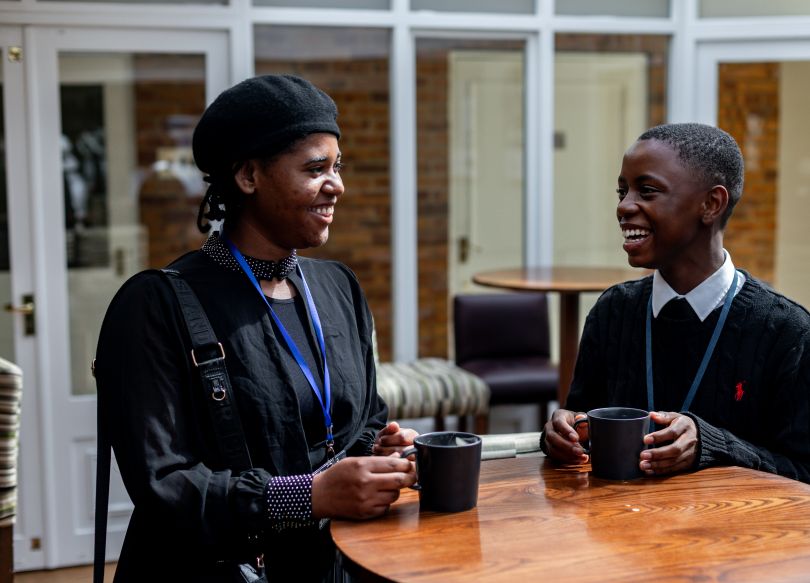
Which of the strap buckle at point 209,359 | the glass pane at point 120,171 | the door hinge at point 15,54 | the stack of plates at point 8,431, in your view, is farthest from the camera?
the glass pane at point 120,171

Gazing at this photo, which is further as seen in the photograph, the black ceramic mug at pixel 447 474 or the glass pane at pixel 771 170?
the glass pane at pixel 771 170

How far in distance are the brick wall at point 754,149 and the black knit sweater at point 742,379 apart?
3505 mm

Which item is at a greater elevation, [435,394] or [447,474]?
[447,474]

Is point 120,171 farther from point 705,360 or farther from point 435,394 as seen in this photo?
point 705,360

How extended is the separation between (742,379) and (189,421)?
0.95m

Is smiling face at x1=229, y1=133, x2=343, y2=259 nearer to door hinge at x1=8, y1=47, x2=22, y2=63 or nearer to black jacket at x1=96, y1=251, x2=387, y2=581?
black jacket at x1=96, y1=251, x2=387, y2=581

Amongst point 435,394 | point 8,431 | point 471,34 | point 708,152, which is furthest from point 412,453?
point 471,34

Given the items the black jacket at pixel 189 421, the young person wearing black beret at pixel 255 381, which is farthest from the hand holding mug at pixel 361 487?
the black jacket at pixel 189 421

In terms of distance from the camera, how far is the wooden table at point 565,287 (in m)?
3.95

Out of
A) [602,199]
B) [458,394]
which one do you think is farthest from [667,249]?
[602,199]

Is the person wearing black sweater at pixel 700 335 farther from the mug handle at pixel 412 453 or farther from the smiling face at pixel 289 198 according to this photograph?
the smiling face at pixel 289 198

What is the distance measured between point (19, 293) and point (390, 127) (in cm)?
183

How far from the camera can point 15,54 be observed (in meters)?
3.91

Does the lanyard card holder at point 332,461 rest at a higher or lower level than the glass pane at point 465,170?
lower
